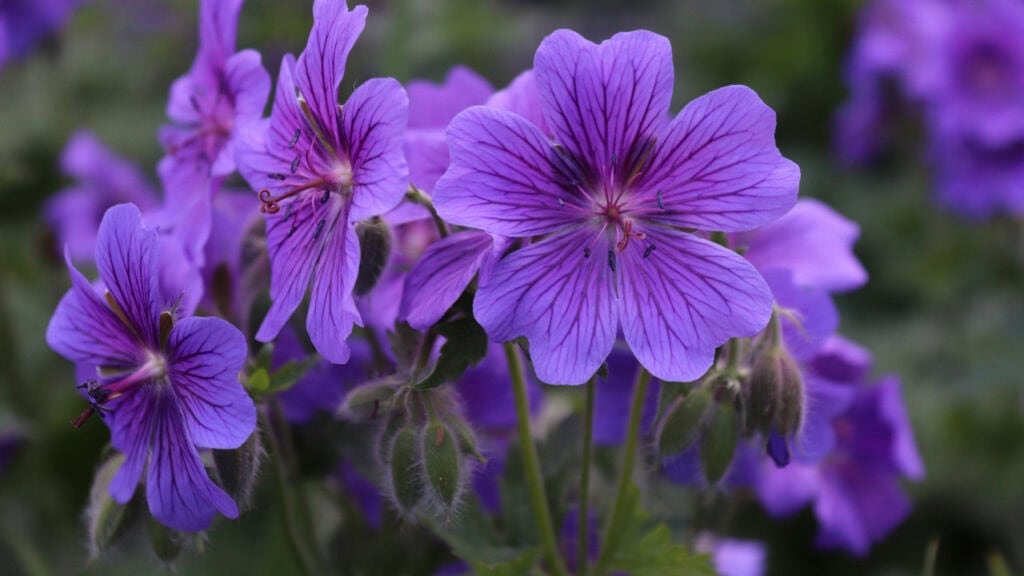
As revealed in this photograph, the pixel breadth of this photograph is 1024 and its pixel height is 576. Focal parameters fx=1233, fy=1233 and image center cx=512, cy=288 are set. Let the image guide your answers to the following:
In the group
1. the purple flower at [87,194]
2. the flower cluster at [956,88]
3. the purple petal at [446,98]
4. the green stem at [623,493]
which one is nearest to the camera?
the green stem at [623,493]

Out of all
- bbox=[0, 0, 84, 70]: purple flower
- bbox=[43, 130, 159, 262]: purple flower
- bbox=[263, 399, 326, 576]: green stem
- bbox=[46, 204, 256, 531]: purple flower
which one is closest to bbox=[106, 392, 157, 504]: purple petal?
bbox=[46, 204, 256, 531]: purple flower

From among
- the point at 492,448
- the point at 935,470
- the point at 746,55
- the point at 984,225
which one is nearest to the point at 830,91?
the point at 746,55

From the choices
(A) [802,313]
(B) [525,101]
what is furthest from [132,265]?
(A) [802,313]

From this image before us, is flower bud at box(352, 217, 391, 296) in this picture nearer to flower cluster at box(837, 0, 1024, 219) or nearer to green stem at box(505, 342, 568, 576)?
green stem at box(505, 342, 568, 576)

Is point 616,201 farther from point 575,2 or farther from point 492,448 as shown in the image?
point 575,2

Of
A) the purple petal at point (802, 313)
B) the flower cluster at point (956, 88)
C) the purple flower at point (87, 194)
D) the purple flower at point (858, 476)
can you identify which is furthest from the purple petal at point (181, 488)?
the flower cluster at point (956, 88)

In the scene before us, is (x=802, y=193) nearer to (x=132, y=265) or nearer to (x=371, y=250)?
(x=371, y=250)

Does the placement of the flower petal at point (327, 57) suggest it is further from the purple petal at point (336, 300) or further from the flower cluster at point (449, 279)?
the purple petal at point (336, 300)
